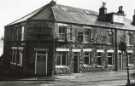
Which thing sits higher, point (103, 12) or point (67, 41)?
point (103, 12)

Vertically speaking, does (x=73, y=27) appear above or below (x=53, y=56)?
above

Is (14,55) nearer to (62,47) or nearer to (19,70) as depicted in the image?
(19,70)

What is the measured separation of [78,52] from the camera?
2328cm

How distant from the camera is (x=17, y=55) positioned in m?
24.5

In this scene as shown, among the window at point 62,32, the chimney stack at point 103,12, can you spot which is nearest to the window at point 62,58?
the window at point 62,32

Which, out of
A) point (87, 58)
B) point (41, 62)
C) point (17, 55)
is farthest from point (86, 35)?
point (17, 55)

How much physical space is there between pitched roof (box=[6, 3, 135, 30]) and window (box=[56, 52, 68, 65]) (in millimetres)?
4005

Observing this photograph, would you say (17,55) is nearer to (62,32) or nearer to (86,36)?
(62,32)

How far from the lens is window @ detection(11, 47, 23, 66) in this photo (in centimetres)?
2326

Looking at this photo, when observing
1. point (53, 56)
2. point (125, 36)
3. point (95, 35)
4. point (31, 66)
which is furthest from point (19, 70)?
point (125, 36)

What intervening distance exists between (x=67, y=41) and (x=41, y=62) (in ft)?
13.3

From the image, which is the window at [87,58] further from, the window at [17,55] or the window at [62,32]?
the window at [17,55]

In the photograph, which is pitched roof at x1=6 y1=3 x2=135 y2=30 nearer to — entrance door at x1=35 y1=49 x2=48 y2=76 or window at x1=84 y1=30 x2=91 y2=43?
window at x1=84 y1=30 x2=91 y2=43

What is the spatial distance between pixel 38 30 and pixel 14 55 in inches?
283
